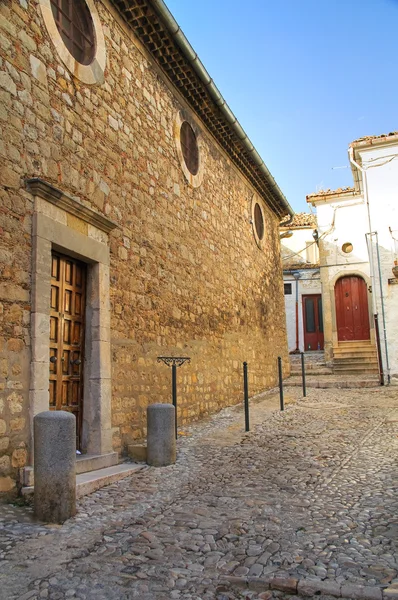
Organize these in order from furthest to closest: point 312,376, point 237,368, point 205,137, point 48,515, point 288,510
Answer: point 312,376
point 237,368
point 205,137
point 288,510
point 48,515

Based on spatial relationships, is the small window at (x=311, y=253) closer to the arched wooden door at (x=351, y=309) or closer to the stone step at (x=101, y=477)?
the arched wooden door at (x=351, y=309)

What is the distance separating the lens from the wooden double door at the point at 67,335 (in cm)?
472

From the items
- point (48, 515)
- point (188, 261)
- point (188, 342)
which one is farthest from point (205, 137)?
point (48, 515)

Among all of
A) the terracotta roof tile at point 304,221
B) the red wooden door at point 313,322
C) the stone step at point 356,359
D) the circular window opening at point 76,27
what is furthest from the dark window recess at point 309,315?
the circular window opening at point 76,27

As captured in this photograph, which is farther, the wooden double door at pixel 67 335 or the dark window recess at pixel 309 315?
the dark window recess at pixel 309 315

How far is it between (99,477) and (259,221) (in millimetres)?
9013

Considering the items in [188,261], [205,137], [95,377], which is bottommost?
[95,377]

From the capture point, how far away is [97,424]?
195 inches

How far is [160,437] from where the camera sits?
5023 millimetres

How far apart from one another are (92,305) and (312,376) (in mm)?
9862

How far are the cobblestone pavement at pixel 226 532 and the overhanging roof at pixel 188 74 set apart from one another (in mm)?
5524

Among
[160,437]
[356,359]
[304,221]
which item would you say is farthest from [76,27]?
[304,221]

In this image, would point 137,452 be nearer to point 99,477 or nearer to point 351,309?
point 99,477

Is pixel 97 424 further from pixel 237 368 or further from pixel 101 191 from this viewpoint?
pixel 237 368
